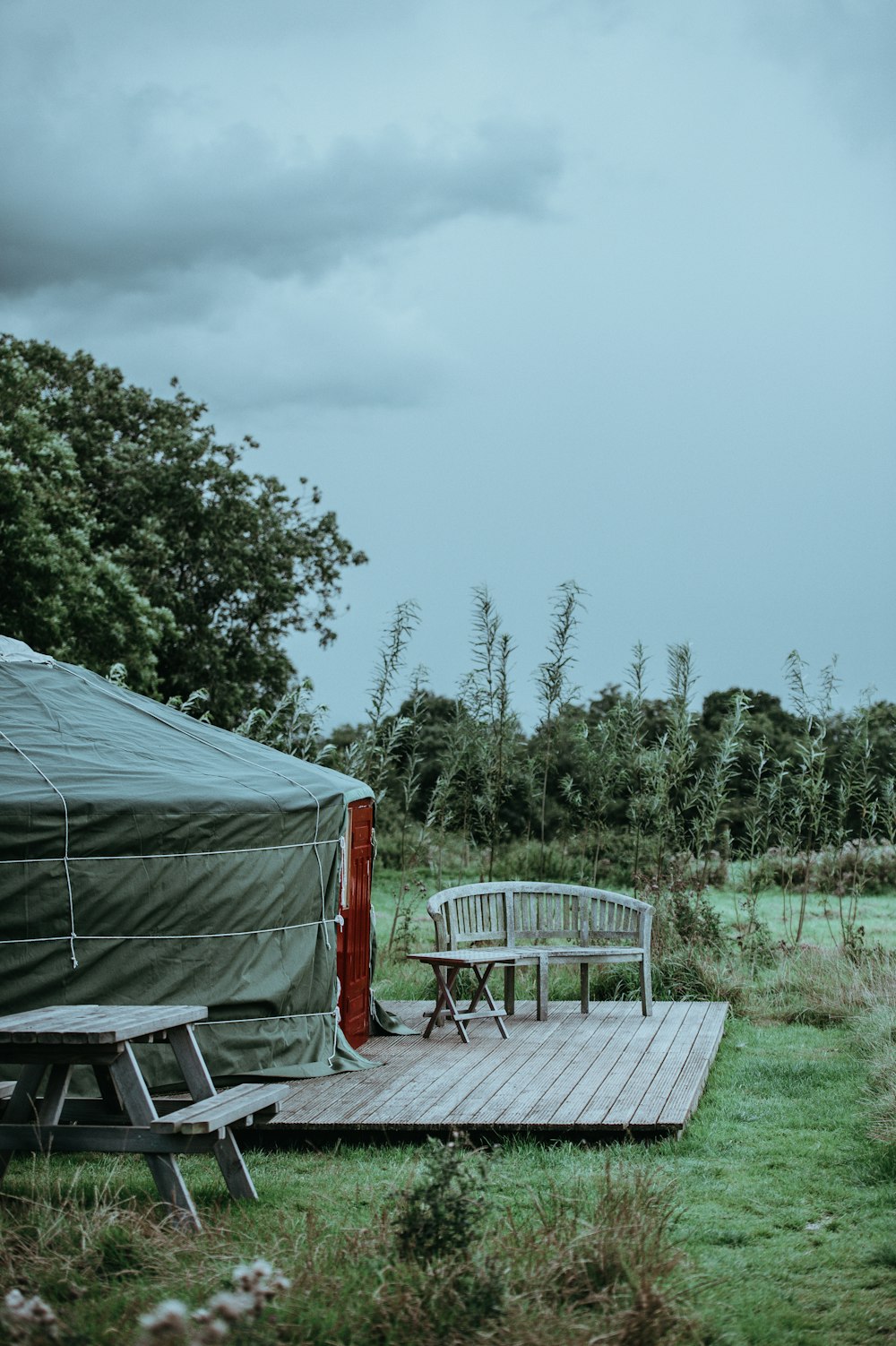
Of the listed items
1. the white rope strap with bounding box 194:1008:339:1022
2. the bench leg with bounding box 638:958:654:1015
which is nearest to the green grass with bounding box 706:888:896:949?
the bench leg with bounding box 638:958:654:1015

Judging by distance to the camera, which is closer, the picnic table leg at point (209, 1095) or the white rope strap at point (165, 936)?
the picnic table leg at point (209, 1095)

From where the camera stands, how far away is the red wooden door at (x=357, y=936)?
607 cm

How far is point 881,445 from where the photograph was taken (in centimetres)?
1123

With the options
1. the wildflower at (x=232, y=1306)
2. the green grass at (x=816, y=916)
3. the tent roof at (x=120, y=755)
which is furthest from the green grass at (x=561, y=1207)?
the green grass at (x=816, y=916)

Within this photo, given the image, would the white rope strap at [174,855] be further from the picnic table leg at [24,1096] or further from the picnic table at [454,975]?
the picnic table leg at [24,1096]

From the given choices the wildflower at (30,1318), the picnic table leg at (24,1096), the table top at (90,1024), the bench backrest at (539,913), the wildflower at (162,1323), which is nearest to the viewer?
the wildflower at (162,1323)

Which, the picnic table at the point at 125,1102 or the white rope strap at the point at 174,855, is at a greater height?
the white rope strap at the point at 174,855

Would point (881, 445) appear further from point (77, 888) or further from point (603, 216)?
point (77, 888)

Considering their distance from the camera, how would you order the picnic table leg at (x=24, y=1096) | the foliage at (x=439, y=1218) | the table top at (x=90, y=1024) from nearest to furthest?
the foliage at (x=439, y=1218) < the table top at (x=90, y=1024) < the picnic table leg at (x=24, y=1096)

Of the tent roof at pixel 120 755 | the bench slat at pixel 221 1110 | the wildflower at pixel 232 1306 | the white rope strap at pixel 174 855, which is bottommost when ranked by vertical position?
the bench slat at pixel 221 1110

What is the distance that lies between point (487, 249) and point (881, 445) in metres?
4.65

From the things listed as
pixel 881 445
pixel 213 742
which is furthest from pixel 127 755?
pixel 881 445

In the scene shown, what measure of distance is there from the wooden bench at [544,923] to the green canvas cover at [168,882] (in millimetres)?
1059

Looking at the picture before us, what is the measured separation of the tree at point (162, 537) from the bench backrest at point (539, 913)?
811 centimetres
